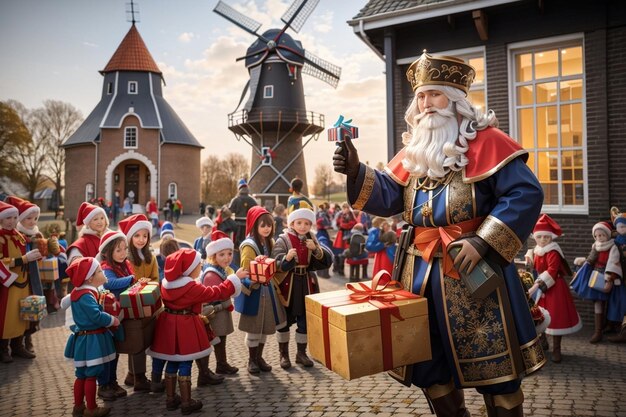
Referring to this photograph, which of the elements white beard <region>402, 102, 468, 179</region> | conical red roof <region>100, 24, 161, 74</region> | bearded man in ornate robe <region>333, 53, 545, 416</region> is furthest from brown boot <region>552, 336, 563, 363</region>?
Result: conical red roof <region>100, 24, 161, 74</region>

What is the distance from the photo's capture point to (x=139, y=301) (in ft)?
12.9

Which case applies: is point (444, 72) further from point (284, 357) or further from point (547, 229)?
point (284, 357)

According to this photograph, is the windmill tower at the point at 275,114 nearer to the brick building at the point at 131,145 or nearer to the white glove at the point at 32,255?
the brick building at the point at 131,145

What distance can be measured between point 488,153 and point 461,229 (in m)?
0.48

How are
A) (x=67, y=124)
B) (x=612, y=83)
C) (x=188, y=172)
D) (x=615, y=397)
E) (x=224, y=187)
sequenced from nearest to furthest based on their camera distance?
(x=615, y=397), (x=612, y=83), (x=188, y=172), (x=67, y=124), (x=224, y=187)

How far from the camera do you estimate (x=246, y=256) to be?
16.5ft

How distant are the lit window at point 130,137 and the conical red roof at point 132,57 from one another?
513 centimetres

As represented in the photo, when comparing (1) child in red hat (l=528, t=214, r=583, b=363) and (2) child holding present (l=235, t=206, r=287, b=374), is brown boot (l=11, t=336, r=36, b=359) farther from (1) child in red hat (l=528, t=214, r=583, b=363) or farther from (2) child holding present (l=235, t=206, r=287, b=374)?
(1) child in red hat (l=528, t=214, r=583, b=363)

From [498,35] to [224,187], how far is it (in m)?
41.9

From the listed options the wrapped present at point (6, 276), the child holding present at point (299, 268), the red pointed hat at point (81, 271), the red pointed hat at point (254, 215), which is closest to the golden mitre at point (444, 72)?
the child holding present at point (299, 268)

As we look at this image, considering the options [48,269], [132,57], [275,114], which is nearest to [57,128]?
[132,57]

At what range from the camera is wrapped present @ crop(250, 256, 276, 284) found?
4527 millimetres

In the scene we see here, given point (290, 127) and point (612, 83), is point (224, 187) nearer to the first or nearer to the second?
point (290, 127)

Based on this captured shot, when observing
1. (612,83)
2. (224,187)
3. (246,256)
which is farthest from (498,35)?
(224,187)
